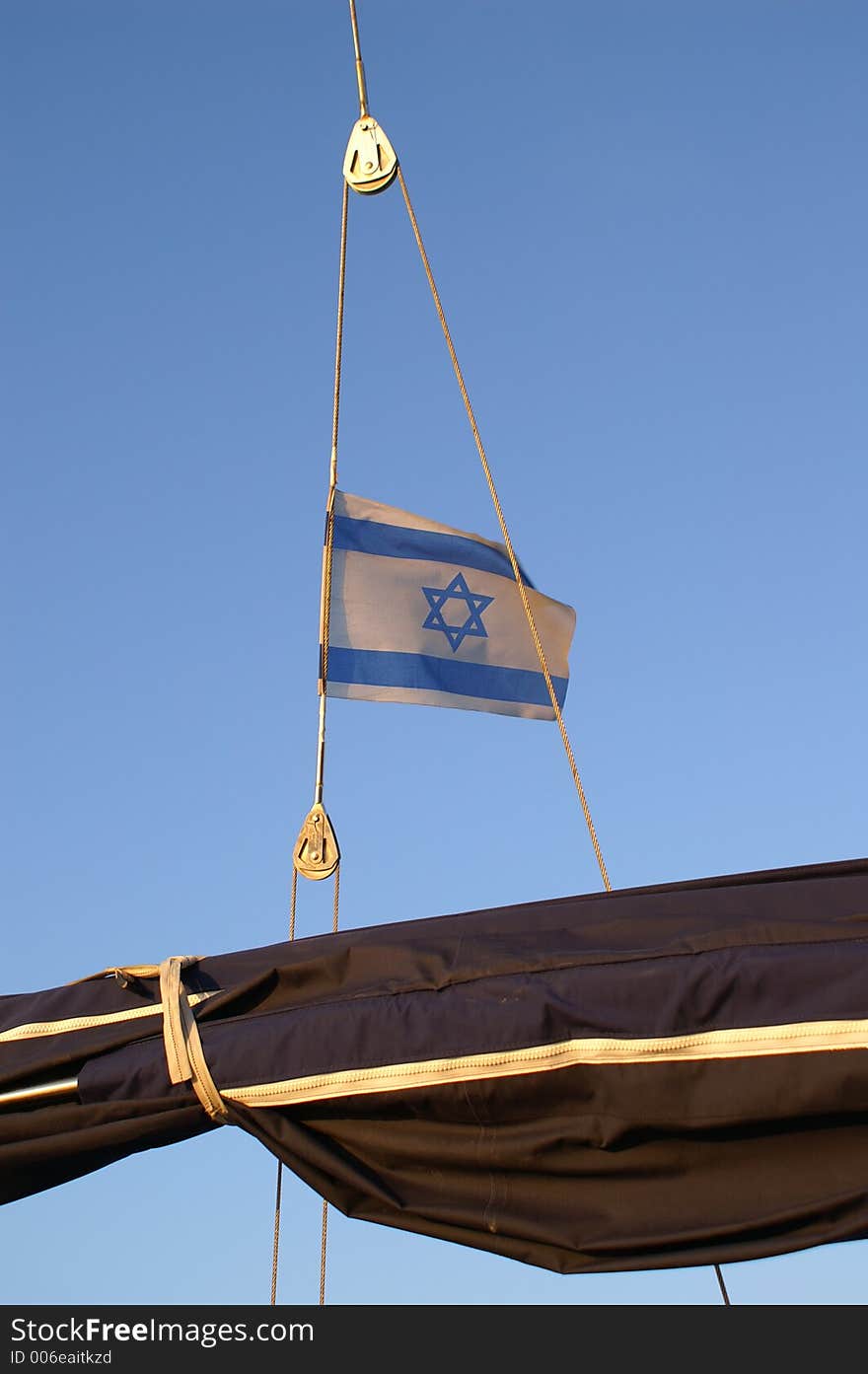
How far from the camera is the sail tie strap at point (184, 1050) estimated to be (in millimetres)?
3346

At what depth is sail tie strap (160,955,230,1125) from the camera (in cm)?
335

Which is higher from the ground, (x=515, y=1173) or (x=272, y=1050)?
(x=272, y=1050)

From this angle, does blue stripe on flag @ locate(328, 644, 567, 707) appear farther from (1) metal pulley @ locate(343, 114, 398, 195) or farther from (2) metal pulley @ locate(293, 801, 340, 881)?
(1) metal pulley @ locate(343, 114, 398, 195)

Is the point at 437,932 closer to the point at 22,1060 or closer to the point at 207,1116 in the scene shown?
the point at 207,1116

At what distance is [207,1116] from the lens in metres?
3.37

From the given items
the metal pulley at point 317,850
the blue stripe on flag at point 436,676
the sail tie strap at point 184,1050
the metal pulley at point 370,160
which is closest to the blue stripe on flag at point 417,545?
the blue stripe on flag at point 436,676

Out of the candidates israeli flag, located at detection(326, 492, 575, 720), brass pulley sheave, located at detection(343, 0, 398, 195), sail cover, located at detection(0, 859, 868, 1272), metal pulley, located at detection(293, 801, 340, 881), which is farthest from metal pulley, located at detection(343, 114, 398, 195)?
sail cover, located at detection(0, 859, 868, 1272)

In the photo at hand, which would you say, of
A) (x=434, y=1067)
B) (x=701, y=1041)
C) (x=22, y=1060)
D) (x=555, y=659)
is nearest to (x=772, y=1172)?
(x=701, y=1041)

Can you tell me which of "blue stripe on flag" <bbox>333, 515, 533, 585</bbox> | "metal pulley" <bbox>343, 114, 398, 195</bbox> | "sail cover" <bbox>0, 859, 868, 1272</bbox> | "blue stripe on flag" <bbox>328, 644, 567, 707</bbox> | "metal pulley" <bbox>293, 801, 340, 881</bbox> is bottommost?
"sail cover" <bbox>0, 859, 868, 1272</bbox>

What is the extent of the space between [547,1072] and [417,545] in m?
4.00

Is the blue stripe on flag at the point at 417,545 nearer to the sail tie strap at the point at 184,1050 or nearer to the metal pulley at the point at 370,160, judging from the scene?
the metal pulley at the point at 370,160

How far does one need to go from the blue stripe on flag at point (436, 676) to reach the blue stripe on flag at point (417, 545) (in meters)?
0.11
